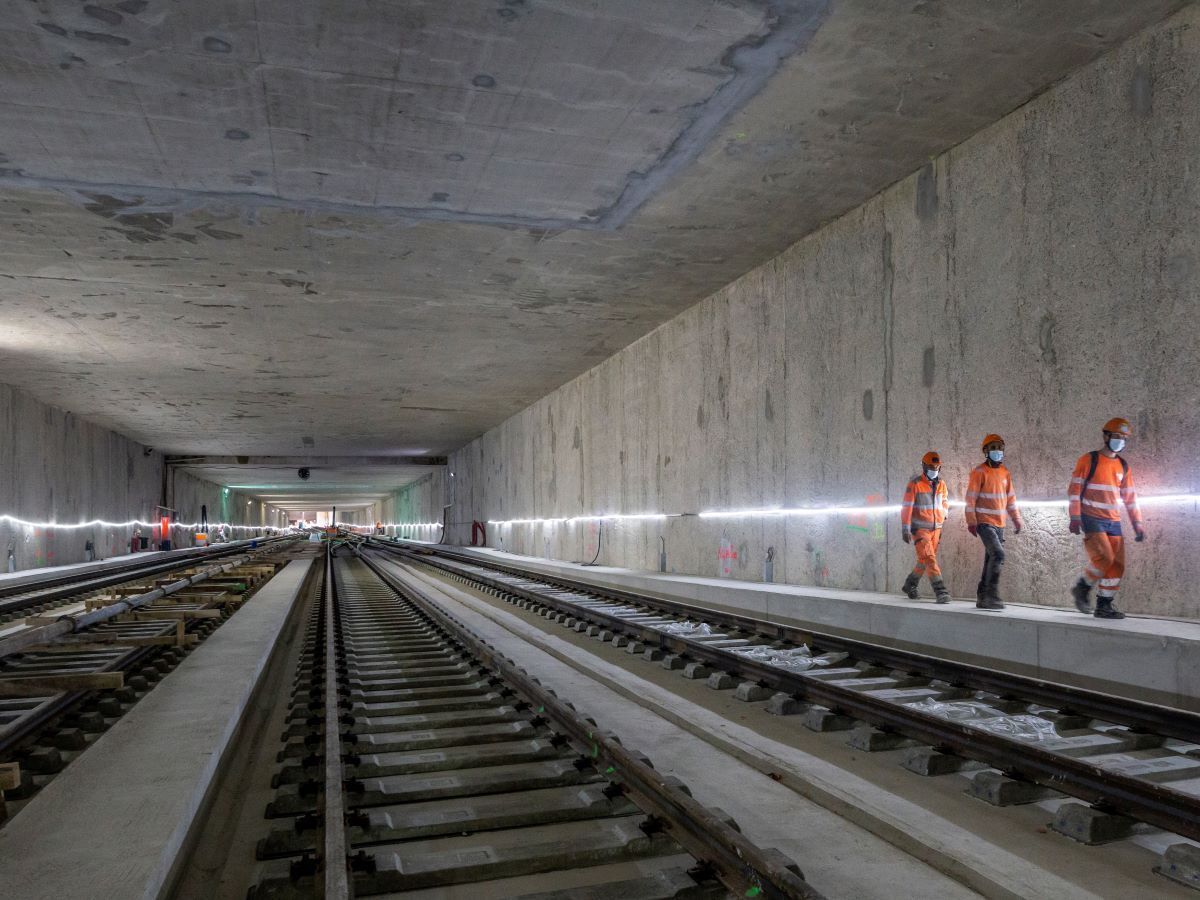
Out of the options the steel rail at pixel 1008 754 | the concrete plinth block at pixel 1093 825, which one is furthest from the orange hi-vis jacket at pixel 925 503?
the concrete plinth block at pixel 1093 825

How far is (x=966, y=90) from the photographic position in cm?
748

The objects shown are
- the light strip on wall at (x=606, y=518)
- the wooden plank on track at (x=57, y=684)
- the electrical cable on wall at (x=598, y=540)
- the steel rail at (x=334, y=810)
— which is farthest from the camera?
the electrical cable on wall at (x=598, y=540)

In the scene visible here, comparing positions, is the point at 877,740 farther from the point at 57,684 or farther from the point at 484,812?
the point at 57,684

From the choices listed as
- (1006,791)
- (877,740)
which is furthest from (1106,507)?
(1006,791)

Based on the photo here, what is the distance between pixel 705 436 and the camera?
14508mm

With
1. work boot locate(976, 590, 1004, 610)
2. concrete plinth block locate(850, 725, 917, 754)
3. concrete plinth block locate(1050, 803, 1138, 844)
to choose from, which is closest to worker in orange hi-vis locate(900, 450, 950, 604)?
work boot locate(976, 590, 1004, 610)

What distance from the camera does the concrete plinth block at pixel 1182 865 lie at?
3113 millimetres

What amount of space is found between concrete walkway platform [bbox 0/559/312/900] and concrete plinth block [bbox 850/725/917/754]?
3.58 meters

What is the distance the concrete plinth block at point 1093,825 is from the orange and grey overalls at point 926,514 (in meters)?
5.30

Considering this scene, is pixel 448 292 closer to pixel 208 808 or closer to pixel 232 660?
pixel 232 660

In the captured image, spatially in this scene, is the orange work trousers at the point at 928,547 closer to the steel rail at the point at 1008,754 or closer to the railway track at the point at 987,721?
the railway track at the point at 987,721

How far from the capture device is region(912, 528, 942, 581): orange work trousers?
879cm

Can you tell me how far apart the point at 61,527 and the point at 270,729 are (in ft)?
72.7

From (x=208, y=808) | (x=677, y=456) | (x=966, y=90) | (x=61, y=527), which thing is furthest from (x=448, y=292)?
(x=61, y=527)
